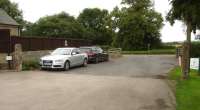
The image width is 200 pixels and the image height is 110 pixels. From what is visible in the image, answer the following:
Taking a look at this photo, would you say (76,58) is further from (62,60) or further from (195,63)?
(195,63)

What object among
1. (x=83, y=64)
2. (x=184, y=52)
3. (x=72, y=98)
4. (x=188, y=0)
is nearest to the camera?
(x=72, y=98)

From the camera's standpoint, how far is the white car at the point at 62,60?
72.6 feet

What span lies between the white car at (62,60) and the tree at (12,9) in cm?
4692

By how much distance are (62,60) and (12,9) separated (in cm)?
5058

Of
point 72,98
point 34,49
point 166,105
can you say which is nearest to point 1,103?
point 72,98

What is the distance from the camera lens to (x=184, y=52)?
57.0 feet

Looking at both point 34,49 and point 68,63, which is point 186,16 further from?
point 34,49

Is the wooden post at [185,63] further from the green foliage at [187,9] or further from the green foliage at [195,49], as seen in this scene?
the green foliage at [195,49]

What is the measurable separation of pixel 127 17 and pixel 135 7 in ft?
11.8

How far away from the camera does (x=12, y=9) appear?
6931 cm

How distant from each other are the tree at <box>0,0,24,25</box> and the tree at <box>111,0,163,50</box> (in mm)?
20797

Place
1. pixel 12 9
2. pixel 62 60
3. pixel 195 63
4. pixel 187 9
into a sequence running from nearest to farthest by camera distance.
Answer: pixel 187 9, pixel 195 63, pixel 62 60, pixel 12 9

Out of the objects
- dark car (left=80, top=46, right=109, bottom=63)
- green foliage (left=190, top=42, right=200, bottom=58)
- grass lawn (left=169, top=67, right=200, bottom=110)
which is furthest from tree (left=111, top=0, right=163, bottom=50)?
grass lawn (left=169, top=67, right=200, bottom=110)

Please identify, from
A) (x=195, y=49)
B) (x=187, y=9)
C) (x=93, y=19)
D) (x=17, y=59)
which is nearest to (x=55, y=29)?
(x=93, y=19)
